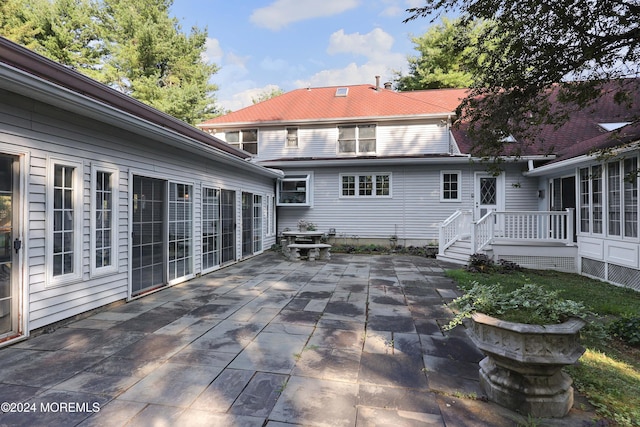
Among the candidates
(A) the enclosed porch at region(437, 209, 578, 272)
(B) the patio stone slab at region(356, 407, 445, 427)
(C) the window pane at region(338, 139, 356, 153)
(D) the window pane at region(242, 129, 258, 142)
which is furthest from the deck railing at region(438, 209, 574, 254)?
(D) the window pane at region(242, 129, 258, 142)

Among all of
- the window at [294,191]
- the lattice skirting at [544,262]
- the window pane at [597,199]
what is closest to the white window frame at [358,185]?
the window at [294,191]

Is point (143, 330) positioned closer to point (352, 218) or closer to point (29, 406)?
point (29, 406)

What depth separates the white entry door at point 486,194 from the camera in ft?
34.8

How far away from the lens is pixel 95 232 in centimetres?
422

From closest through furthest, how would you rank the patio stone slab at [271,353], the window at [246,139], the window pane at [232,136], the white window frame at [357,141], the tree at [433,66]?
the patio stone slab at [271,353] → the white window frame at [357,141] → the window at [246,139] → the window pane at [232,136] → the tree at [433,66]

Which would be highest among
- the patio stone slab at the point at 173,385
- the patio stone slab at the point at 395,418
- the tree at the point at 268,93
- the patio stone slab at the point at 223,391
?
the tree at the point at 268,93

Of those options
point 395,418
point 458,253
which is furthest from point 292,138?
point 395,418

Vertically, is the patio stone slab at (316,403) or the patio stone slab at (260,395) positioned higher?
the patio stone slab at (260,395)

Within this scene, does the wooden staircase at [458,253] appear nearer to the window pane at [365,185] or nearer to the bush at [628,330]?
the window pane at [365,185]

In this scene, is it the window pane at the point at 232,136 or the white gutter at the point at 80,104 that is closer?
the white gutter at the point at 80,104

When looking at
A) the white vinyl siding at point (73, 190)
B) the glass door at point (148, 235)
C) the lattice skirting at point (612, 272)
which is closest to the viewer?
the white vinyl siding at point (73, 190)

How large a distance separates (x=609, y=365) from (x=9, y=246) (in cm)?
593

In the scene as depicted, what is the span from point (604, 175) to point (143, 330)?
8.95 meters

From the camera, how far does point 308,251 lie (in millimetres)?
9391
